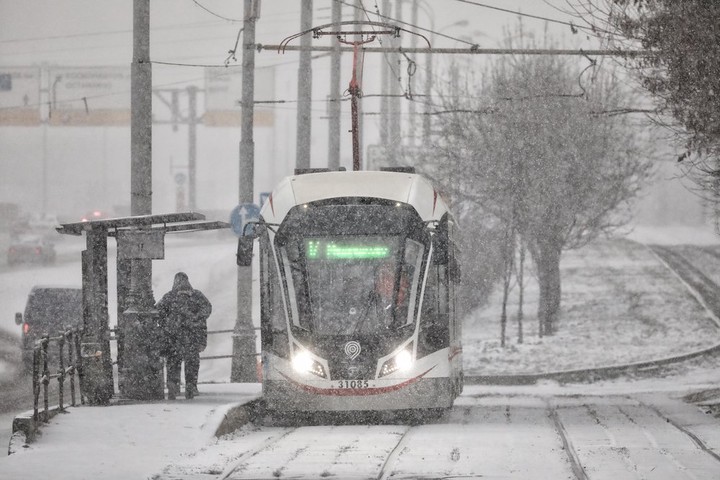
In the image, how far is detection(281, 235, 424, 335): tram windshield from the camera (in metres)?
16.6

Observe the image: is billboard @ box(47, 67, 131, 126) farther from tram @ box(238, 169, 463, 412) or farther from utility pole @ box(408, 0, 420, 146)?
tram @ box(238, 169, 463, 412)

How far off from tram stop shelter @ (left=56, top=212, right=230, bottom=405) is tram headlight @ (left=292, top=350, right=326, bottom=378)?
202 cm

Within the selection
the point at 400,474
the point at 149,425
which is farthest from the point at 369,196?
the point at 400,474

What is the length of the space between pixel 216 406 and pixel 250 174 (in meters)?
9.95

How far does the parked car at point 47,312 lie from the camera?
29.5 metres

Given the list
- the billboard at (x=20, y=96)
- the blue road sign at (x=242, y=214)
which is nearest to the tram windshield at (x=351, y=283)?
the blue road sign at (x=242, y=214)

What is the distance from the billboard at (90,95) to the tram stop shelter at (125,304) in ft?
143

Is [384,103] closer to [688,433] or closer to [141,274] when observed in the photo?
[141,274]

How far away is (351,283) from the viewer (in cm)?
1666

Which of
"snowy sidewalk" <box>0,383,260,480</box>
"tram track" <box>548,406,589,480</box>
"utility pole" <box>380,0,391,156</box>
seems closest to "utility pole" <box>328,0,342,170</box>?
"tram track" <box>548,406,589,480</box>

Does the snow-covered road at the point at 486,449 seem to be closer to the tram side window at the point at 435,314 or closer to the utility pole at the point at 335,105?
the tram side window at the point at 435,314

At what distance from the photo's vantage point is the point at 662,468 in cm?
1203

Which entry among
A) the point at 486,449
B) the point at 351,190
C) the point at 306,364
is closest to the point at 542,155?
the point at 351,190

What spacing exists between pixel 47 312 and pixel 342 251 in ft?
46.8
